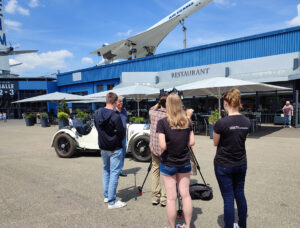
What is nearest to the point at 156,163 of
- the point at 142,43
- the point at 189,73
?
the point at 189,73

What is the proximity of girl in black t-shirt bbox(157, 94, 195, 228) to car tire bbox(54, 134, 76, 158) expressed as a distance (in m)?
4.67

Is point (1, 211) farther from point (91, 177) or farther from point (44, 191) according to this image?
point (91, 177)

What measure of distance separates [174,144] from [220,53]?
61.6 ft

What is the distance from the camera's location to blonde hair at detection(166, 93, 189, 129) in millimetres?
2400

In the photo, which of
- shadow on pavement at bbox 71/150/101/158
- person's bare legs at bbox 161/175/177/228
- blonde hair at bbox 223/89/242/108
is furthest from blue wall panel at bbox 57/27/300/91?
person's bare legs at bbox 161/175/177/228

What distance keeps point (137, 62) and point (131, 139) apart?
815 inches

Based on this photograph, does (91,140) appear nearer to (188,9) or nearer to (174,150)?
(174,150)

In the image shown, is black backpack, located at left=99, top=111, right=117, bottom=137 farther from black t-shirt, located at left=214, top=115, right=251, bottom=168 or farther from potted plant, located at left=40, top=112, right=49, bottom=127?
potted plant, located at left=40, top=112, right=49, bottom=127

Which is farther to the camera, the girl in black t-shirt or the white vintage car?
the white vintage car

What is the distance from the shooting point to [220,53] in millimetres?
19422

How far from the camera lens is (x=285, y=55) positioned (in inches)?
593

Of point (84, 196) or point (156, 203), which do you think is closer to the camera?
point (156, 203)

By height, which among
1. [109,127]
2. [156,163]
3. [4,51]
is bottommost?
[156,163]

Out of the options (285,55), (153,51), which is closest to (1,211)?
(285,55)
